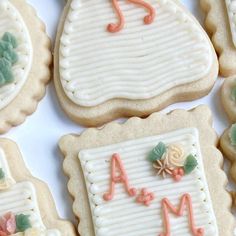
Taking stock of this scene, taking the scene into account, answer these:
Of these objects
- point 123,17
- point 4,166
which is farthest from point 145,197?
point 123,17

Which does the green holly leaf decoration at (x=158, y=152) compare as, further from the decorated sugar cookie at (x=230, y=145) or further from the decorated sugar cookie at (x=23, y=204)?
the decorated sugar cookie at (x=23, y=204)

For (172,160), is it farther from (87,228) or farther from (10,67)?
(10,67)

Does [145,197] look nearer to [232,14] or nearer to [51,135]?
[51,135]

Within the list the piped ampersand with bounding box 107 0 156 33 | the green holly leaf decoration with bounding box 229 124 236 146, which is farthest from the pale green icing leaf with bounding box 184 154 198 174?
the piped ampersand with bounding box 107 0 156 33

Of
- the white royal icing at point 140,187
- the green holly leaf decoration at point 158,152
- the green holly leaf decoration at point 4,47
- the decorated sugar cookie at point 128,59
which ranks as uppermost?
the green holly leaf decoration at point 4,47

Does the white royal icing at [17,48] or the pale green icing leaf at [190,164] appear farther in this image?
the white royal icing at [17,48]

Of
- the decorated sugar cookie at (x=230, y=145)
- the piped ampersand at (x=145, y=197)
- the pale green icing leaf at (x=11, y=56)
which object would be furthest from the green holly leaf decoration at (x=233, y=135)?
the pale green icing leaf at (x=11, y=56)
